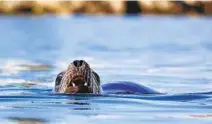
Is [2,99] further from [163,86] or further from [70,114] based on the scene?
[163,86]

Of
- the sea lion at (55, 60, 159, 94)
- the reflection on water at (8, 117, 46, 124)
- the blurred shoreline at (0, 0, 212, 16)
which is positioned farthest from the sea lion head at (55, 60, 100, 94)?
the blurred shoreline at (0, 0, 212, 16)

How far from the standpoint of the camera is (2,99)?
516 inches

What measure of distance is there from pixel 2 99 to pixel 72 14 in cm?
15138

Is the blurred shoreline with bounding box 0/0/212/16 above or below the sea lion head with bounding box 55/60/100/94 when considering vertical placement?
above

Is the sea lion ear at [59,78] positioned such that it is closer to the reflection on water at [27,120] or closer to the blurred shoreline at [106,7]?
the reflection on water at [27,120]

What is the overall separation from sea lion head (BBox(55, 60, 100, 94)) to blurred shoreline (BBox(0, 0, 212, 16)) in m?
134

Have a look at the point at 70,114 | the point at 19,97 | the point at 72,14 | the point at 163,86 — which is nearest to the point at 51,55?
the point at 163,86

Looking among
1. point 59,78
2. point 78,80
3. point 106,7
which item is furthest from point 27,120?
point 106,7

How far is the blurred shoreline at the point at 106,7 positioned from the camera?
150 meters

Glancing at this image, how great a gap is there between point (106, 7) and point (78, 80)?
145904 mm

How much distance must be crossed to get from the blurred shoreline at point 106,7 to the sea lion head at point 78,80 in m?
134

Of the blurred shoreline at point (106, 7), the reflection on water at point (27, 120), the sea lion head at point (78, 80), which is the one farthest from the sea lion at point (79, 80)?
the blurred shoreline at point (106, 7)

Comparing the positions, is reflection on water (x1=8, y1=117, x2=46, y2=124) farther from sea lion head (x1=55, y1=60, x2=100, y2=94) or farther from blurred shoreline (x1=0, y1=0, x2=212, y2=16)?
blurred shoreline (x1=0, y1=0, x2=212, y2=16)

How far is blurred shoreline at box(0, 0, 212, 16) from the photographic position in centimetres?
14962
